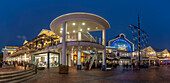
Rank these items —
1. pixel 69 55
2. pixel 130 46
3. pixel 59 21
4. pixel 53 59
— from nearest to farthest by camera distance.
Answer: pixel 59 21 → pixel 53 59 → pixel 69 55 → pixel 130 46

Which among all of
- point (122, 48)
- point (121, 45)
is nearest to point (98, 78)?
point (121, 45)

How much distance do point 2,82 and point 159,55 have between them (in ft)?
275

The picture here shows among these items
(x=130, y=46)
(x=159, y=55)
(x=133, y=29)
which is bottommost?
(x=159, y=55)

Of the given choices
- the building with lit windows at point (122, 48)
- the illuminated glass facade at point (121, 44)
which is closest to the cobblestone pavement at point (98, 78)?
the building with lit windows at point (122, 48)

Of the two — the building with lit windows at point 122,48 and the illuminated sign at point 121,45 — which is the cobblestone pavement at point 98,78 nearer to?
the building with lit windows at point 122,48

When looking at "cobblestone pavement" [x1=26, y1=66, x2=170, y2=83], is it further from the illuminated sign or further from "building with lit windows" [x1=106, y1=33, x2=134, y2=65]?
the illuminated sign

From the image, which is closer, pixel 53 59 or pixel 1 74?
pixel 1 74

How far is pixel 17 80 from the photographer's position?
11.8 m

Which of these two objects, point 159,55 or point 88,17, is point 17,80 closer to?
point 88,17

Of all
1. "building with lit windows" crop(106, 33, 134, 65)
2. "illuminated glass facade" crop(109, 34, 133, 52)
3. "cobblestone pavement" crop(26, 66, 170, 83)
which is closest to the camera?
"cobblestone pavement" crop(26, 66, 170, 83)

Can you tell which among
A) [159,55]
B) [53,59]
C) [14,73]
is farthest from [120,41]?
[14,73]

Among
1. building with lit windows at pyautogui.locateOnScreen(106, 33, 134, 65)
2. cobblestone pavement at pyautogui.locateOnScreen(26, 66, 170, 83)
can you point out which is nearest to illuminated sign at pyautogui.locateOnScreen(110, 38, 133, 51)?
building with lit windows at pyautogui.locateOnScreen(106, 33, 134, 65)

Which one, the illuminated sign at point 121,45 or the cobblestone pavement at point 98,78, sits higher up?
the illuminated sign at point 121,45

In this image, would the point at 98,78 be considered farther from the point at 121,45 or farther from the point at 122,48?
the point at 122,48
